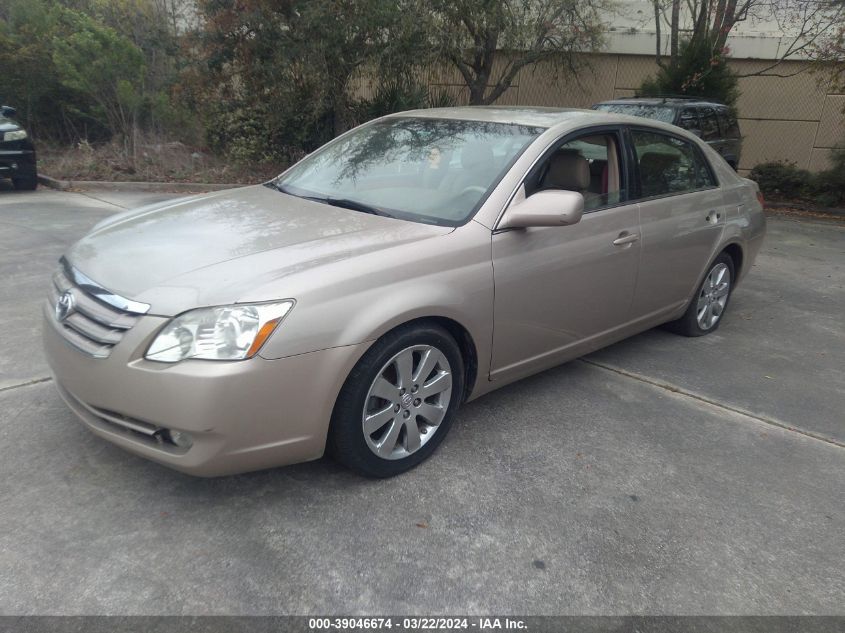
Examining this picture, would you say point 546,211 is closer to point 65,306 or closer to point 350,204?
point 350,204

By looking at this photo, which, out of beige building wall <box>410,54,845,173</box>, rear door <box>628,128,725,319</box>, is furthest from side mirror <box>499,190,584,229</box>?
beige building wall <box>410,54,845,173</box>

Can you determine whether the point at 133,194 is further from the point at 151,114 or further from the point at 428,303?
the point at 428,303

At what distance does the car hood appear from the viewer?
2625 millimetres

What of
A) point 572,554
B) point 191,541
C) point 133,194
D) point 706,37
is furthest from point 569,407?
point 706,37

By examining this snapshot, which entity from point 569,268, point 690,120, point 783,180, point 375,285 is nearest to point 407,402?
point 375,285

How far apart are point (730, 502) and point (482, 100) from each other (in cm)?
1134

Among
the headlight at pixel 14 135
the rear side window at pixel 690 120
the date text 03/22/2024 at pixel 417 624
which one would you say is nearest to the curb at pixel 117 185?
the headlight at pixel 14 135

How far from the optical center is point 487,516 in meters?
2.86

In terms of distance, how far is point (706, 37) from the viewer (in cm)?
1200

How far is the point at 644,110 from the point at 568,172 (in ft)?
22.2

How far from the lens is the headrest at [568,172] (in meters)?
3.71

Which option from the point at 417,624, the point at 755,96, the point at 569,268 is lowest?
the point at 417,624

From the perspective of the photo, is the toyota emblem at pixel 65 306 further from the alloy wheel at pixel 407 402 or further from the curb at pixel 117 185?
the curb at pixel 117 185

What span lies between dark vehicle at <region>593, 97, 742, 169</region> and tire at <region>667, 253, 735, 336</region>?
486cm
